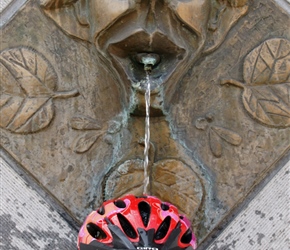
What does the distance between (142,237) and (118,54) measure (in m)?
0.41

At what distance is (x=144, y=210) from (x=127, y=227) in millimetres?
55

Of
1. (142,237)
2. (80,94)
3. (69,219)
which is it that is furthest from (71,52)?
(142,237)

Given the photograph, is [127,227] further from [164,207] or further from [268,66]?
[268,66]

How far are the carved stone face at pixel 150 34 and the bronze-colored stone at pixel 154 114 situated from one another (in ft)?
0.10

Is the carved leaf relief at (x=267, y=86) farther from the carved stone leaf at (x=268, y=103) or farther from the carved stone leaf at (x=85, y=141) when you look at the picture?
the carved stone leaf at (x=85, y=141)

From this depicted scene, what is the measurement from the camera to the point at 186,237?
1.38 m

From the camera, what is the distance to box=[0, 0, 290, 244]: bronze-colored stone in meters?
1.57

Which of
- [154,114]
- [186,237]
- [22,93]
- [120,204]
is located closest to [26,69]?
[22,93]

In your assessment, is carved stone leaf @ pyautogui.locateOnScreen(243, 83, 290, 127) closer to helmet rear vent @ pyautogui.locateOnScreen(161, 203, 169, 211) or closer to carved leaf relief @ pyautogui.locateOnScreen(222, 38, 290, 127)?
carved leaf relief @ pyautogui.locateOnScreen(222, 38, 290, 127)

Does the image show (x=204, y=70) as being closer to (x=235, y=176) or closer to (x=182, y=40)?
(x=182, y=40)

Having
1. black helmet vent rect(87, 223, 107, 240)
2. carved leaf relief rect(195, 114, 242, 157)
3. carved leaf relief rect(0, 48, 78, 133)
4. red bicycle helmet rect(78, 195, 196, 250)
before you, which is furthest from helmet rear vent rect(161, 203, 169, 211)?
carved leaf relief rect(0, 48, 78, 133)

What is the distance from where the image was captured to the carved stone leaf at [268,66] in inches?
62.6

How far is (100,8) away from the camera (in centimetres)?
149

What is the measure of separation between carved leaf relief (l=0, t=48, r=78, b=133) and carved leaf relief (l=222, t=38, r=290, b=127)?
428 mm
